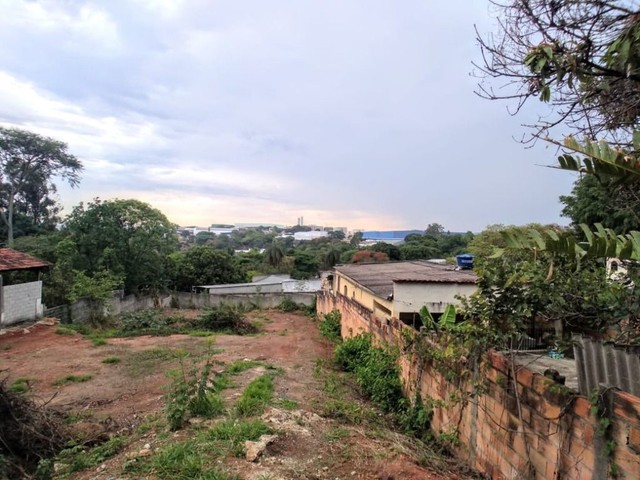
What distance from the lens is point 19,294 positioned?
1496 cm

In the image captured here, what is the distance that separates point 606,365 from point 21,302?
1809 cm

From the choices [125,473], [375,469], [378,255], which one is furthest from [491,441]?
[378,255]

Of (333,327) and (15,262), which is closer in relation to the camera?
(15,262)

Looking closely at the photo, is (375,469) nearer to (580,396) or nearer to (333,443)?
(333,443)

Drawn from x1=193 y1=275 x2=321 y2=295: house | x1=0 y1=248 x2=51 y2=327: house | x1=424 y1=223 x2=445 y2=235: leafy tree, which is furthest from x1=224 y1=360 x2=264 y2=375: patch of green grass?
x1=424 y1=223 x2=445 y2=235: leafy tree

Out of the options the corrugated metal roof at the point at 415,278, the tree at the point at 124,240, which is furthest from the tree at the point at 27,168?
the corrugated metal roof at the point at 415,278

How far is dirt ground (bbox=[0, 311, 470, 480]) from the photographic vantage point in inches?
167

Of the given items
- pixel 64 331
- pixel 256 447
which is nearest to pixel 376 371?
pixel 256 447

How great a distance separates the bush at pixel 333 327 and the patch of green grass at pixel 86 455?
11.0m

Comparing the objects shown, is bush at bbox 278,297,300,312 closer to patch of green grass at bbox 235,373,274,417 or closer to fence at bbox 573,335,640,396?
patch of green grass at bbox 235,373,274,417

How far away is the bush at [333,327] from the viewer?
16123 millimetres

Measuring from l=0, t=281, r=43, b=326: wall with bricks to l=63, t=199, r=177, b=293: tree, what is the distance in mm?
4951

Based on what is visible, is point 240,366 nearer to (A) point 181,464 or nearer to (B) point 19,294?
(A) point 181,464

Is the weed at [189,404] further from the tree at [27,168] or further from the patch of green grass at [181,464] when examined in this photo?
the tree at [27,168]
